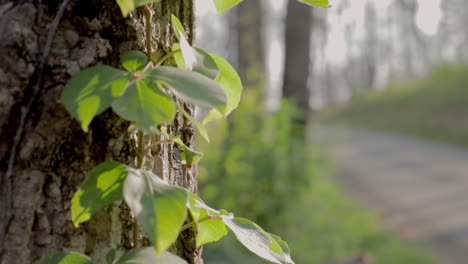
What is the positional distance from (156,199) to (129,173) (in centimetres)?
7

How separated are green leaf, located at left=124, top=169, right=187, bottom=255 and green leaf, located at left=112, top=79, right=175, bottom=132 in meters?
0.07

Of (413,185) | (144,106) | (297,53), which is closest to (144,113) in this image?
(144,106)

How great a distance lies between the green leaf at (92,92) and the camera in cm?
63

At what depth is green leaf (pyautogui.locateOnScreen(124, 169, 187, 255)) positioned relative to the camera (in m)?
0.60

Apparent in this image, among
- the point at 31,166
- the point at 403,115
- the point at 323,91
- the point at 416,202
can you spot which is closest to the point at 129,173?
the point at 31,166

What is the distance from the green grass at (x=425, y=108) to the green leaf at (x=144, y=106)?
1430 centimetres

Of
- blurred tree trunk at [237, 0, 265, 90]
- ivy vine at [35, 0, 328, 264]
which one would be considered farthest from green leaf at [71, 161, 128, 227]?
blurred tree trunk at [237, 0, 265, 90]

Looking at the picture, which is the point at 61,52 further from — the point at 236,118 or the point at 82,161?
the point at 236,118

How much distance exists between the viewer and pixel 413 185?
1151cm

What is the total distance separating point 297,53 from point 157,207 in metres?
6.48

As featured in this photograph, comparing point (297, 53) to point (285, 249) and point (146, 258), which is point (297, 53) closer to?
point (285, 249)

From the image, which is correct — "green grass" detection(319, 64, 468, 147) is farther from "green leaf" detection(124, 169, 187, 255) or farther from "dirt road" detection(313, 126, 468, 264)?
"green leaf" detection(124, 169, 187, 255)

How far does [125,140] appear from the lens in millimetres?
842

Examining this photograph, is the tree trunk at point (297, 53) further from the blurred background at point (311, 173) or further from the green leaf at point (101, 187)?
the green leaf at point (101, 187)
